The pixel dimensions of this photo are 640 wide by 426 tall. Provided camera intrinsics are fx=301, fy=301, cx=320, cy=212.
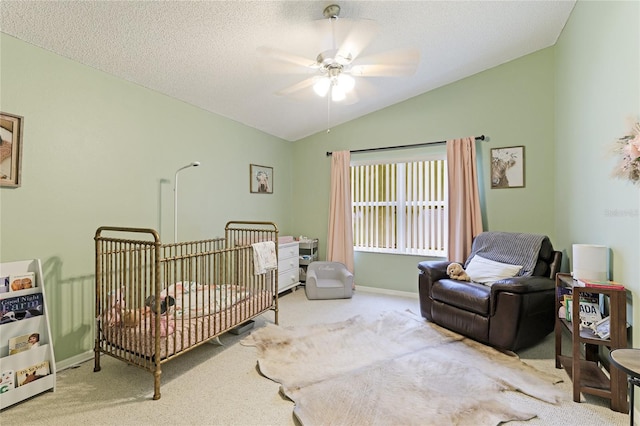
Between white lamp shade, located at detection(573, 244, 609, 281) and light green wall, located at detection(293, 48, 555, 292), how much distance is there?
5.12 feet

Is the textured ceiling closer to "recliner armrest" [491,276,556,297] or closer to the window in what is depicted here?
the window

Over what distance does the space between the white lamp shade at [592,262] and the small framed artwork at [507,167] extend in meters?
1.64

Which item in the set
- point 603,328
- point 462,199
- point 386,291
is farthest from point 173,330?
point 462,199

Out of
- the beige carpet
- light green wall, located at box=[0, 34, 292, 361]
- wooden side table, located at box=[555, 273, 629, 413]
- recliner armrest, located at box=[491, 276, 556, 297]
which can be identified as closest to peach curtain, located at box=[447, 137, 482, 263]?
recliner armrest, located at box=[491, 276, 556, 297]

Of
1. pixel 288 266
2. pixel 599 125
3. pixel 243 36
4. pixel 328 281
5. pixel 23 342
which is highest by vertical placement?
pixel 243 36

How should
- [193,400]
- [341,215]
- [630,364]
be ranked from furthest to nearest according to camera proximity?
[341,215], [193,400], [630,364]

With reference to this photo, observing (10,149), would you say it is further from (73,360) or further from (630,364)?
(630,364)

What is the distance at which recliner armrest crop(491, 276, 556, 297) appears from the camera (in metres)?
2.38

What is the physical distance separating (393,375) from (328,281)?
2.10 metres

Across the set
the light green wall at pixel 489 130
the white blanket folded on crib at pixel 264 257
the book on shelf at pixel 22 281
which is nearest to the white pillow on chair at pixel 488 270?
the light green wall at pixel 489 130

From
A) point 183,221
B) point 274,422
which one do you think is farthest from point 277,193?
point 274,422

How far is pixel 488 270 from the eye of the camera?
2969 mm

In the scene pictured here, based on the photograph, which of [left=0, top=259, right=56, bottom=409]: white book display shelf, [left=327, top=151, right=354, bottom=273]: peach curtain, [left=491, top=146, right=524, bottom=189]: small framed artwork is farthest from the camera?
[left=327, top=151, right=354, bottom=273]: peach curtain

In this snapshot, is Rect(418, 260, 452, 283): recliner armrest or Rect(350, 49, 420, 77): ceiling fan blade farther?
Rect(418, 260, 452, 283): recliner armrest
